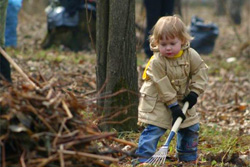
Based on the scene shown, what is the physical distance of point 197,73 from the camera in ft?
14.3

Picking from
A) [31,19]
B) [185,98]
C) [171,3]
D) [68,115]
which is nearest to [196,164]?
[185,98]

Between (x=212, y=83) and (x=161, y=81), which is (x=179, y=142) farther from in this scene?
(x=212, y=83)

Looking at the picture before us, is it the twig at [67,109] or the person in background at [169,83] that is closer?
the twig at [67,109]

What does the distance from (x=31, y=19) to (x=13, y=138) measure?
12.7 metres

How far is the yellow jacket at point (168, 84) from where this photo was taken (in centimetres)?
420

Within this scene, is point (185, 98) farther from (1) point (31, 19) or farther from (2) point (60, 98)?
(1) point (31, 19)

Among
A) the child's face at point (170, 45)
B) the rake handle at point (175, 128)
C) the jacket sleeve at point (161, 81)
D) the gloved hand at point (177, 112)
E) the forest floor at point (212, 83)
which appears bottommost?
the forest floor at point (212, 83)

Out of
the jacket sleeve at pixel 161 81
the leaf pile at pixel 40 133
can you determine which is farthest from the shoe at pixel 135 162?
the leaf pile at pixel 40 133

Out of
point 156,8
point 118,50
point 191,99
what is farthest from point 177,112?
point 156,8

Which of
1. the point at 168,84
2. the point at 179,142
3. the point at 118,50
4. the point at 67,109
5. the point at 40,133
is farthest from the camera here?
the point at 118,50

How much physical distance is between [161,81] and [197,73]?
0.38m

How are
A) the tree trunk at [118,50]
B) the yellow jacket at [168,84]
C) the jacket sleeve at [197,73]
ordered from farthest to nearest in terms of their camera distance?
the tree trunk at [118,50] < the jacket sleeve at [197,73] < the yellow jacket at [168,84]

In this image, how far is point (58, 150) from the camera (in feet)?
8.67

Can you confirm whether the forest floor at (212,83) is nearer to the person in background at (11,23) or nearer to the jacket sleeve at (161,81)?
the person in background at (11,23)
